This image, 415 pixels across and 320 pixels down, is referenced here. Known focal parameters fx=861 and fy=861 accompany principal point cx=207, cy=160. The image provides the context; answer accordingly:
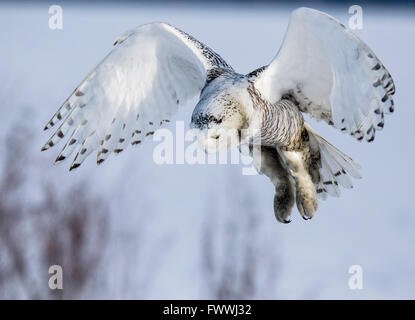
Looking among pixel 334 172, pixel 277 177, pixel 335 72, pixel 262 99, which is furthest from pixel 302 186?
pixel 335 72

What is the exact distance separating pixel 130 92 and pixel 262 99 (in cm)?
71

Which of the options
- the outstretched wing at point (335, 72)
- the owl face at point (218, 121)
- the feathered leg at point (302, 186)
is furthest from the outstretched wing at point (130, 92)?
the feathered leg at point (302, 186)

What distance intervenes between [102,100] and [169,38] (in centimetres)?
44

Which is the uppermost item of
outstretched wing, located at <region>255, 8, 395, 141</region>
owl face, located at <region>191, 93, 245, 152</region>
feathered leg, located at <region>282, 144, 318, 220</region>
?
outstretched wing, located at <region>255, 8, 395, 141</region>

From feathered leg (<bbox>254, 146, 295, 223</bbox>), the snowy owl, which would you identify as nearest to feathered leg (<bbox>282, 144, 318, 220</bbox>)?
the snowy owl

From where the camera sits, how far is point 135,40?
4.10 meters

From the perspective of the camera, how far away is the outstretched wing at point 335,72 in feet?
12.0

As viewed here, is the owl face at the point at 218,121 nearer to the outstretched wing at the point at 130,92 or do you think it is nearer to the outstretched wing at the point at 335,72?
the outstretched wing at the point at 335,72

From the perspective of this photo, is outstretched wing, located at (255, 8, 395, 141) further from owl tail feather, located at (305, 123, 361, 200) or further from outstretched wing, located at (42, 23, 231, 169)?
owl tail feather, located at (305, 123, 361, 200)

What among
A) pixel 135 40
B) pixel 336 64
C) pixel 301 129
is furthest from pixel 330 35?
pixel 135 40

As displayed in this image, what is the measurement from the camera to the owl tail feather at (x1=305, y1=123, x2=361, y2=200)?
14.5ft

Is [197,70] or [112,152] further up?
[197,70]

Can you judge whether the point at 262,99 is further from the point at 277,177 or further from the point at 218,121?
the point at 277,177

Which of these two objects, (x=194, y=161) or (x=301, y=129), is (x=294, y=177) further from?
(x=194, y=161)
